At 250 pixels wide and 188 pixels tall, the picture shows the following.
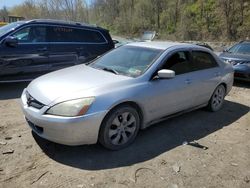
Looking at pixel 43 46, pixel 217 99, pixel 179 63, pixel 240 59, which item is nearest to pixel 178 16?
pixel 240 59

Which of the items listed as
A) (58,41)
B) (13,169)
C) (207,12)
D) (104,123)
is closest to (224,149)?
(104,123)

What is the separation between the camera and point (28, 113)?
4344mm

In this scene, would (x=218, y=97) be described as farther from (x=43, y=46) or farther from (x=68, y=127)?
(x=43, y=46)

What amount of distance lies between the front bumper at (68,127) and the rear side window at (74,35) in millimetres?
4467

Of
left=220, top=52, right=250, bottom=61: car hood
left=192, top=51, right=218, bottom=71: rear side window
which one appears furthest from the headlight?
left=220, top=52, right=250, bottom=61: car hood

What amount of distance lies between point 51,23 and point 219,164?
5746mm

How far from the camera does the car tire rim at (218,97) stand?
6.57m

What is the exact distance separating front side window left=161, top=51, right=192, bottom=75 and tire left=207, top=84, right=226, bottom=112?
113cm

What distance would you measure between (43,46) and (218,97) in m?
4.44

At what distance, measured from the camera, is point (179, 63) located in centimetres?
555

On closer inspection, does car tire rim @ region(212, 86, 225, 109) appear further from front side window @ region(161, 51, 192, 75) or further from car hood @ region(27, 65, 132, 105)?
car hood @ region(27, 65, 132, 105)

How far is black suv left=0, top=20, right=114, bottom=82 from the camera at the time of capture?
24.7 ft

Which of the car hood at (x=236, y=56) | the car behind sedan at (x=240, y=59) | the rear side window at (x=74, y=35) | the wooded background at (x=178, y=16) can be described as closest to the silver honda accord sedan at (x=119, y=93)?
the rear side window at (x=74, y=35)

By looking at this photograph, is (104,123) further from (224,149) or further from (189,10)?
(189,10)
